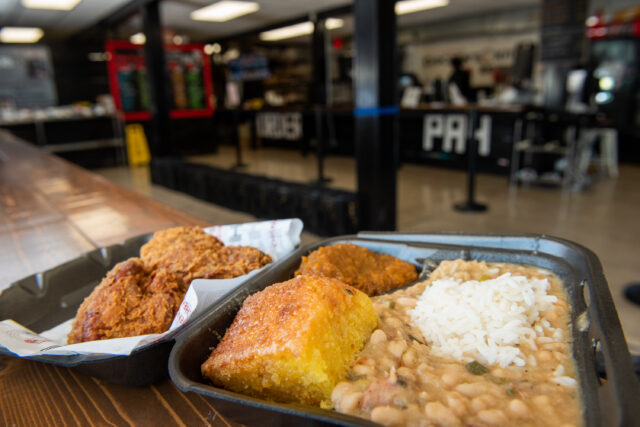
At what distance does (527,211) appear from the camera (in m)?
5.09

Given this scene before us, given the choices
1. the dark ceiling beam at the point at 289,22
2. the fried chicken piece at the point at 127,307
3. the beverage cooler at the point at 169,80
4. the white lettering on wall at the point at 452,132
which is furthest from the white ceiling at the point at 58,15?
the fried chicken piece at the point at 127,307

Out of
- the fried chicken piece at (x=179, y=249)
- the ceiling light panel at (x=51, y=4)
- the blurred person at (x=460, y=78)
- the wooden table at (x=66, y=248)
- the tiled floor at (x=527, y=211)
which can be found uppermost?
the ceiling light panel at (x=51, y=4)

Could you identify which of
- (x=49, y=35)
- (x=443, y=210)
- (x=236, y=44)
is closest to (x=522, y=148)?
(x=443, y=210)

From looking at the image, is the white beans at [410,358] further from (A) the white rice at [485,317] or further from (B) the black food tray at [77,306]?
(B) the black food tray at [77,306]

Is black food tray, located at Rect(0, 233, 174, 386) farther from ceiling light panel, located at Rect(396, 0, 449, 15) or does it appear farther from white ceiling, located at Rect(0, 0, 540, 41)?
ceiling light panel, located at Rect(396, 0, 449, 15)

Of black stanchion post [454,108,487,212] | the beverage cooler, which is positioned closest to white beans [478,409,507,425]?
black stanchion post [454,108,487,212]

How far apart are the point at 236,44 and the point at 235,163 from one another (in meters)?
5.68

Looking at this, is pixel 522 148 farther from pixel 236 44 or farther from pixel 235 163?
pixel 236 44

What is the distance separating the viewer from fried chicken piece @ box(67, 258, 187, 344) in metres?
0.84

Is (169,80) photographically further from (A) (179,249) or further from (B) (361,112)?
(A) (179,249)

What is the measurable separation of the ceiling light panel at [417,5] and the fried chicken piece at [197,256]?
9361mm

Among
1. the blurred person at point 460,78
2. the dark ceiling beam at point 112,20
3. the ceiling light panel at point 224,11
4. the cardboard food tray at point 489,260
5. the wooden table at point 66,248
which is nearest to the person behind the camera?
the cardboard food tray at point 489,260

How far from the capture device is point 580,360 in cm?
64

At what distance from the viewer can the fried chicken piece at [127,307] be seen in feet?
2.76
